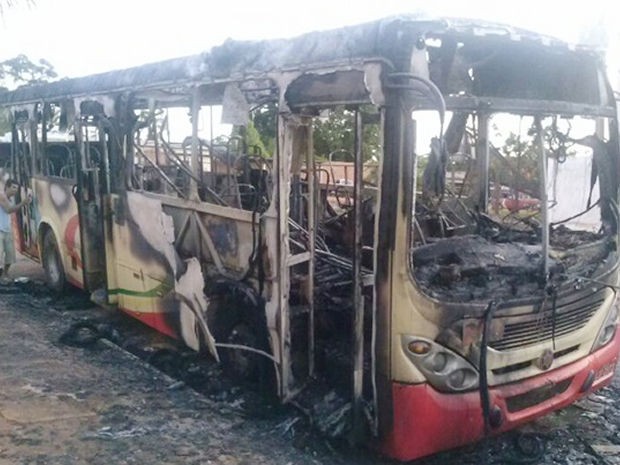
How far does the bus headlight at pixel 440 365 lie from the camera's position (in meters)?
3.61

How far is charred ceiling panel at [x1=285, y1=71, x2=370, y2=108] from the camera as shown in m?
3.62

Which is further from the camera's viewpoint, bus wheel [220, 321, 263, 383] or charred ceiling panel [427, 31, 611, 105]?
bus wheel [220, 321, 263, 383]

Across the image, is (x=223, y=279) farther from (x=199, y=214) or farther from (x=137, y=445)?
(x=137, y=445)

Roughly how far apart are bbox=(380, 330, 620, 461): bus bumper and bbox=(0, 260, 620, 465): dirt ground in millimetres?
395

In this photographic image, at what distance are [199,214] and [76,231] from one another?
2818mm

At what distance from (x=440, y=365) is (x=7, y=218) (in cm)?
693

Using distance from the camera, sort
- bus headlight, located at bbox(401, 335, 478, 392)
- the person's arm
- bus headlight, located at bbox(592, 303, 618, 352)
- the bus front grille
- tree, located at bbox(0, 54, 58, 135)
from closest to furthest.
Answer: bus headlight, located at bbox(401, 335, 478, 392)
the bus front grille
bus headlight, located at bbox(592, 303, 618, 352)
the person's arm
tree, located at bbox(0, 54, 58, 135)

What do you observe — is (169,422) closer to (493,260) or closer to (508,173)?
(493,260)

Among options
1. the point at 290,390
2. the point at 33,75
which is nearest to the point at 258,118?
the point at 290,390

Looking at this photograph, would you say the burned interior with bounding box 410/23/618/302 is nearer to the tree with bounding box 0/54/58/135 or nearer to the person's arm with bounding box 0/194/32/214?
the person's arm with bounding box 0/194/32/214

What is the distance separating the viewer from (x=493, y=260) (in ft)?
13.6

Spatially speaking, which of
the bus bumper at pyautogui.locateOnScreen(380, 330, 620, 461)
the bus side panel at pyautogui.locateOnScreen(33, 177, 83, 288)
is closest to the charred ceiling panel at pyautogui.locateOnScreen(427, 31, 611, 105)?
the bus bumper at pyautogui.locateOnScreen(380, 330, 620, 461)

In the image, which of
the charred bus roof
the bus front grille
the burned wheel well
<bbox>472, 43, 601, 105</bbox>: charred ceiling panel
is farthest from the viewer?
the burned wheel well

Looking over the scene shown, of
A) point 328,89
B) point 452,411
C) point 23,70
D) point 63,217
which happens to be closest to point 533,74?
point 328,89
